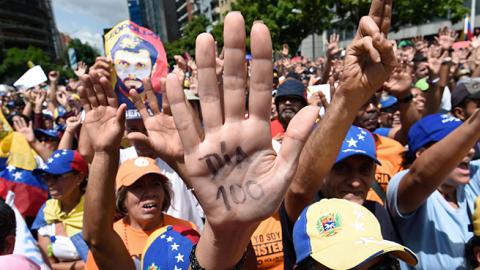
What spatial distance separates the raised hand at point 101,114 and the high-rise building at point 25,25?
2921 inches

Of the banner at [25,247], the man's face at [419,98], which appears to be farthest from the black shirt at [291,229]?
the man's face at [419,98]

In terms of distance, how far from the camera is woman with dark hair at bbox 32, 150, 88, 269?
2.66m

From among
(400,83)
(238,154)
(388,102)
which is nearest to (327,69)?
(388,102)

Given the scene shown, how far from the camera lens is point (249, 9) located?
26.5 metres

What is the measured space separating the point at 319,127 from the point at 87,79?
3.74 feet

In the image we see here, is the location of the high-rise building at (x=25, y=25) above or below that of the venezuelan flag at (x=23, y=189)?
above

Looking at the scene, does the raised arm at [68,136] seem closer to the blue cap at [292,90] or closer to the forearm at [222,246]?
the blue cap at [292,90]

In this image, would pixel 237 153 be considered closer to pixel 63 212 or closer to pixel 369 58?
pixel 369 58

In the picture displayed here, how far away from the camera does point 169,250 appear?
5.32 ft

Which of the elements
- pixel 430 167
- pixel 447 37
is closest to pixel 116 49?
pixel 430 167

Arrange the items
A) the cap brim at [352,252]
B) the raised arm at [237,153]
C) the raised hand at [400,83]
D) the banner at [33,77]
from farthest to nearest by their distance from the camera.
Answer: the banner at [33,77], the raised hand at [400,83], the cap brim at [352,252], the raised arm at [237,153]

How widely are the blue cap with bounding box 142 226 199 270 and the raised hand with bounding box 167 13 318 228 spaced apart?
0.44m

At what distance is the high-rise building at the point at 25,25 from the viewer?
230 ft

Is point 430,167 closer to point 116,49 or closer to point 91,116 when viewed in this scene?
point 91,116
